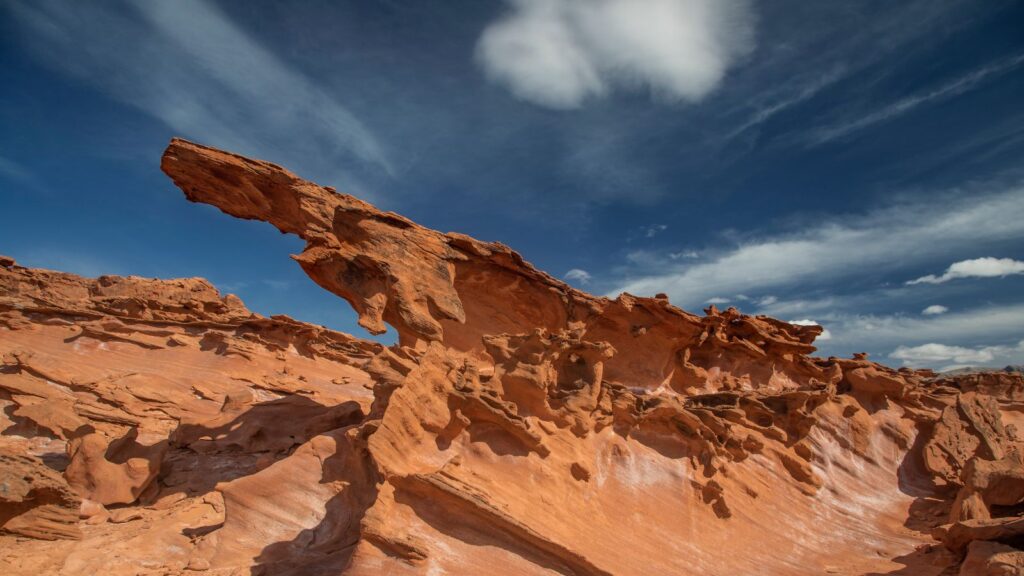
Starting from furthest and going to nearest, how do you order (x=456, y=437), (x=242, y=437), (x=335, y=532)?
(x=242, y=437), (x=456, y=437), (x=335, y=532)

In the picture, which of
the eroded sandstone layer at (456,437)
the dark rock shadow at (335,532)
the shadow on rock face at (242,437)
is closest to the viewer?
the dark rock shadow at (335,532)

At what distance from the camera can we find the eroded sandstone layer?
6574 millimetres

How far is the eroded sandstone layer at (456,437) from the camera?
6574 millimetres

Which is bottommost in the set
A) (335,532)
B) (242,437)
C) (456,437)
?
(335,532)

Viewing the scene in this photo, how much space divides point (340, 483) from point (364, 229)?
476 cm

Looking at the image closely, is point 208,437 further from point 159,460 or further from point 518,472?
point 518,472

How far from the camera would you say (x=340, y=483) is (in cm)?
734

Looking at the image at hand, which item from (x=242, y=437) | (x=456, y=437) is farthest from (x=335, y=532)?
(x=242, y=437)

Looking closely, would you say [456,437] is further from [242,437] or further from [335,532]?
[242,437]

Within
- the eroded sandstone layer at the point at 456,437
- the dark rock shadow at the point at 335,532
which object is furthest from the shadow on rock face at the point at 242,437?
the dark rock shadow at the point at 335,532

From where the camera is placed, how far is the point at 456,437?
7.55 meters

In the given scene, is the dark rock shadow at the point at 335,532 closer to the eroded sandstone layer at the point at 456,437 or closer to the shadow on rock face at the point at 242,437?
the eroded sandstone layer at the point at 456,437

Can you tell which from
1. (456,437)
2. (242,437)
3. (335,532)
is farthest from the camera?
(242,437)

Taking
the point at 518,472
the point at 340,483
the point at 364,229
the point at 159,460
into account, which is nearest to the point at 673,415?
the point at 518,472
